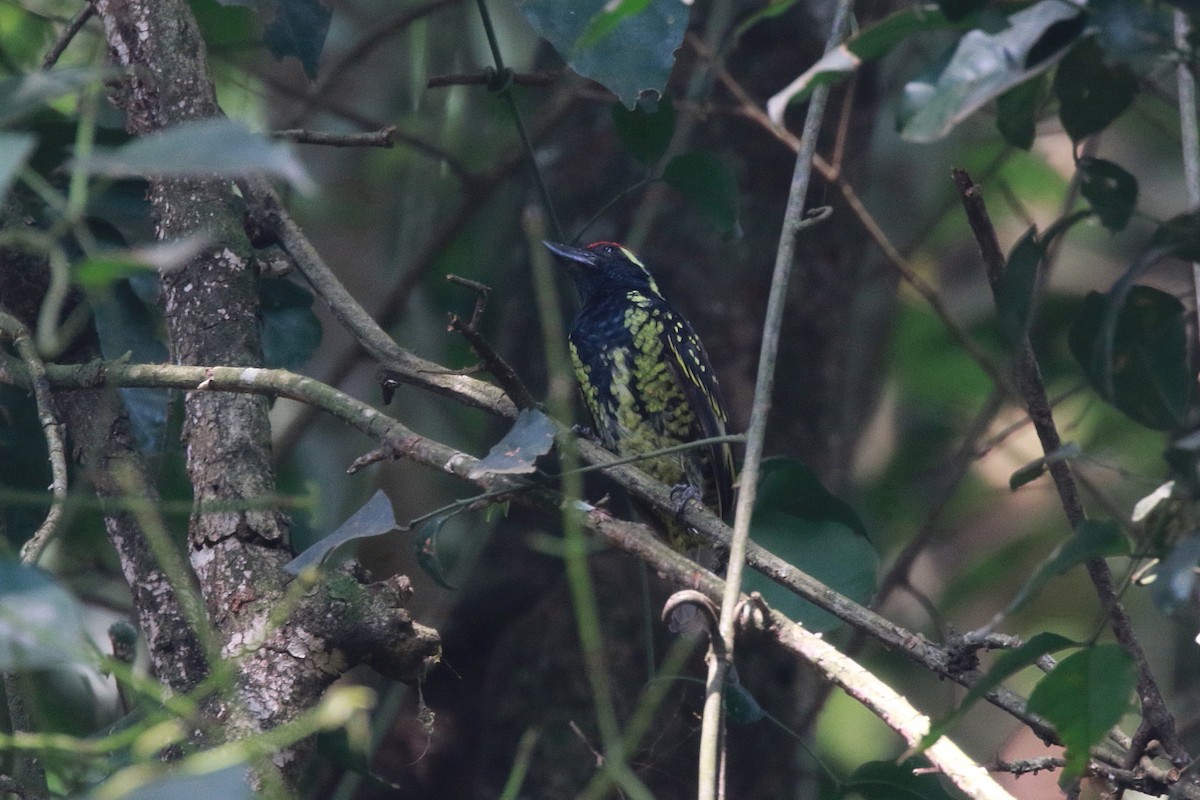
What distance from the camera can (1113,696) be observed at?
1259mm

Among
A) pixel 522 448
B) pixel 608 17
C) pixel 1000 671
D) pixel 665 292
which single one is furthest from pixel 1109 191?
pixel 665 292

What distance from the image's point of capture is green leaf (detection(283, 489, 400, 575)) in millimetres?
1666

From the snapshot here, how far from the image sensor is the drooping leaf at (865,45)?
Answer: 1224 mm

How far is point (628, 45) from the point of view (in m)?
1.88

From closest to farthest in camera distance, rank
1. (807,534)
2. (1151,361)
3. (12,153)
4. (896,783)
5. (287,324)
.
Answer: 1. (12,153)
2. (1151,361)
3. (896,783)
4. (807,534)
5. (287,324)

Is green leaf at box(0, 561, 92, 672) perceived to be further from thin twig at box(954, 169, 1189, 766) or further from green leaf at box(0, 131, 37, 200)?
thin twig at box(954, 169, 1189, 766)

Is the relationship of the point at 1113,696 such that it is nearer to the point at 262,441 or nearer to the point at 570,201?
the point at 262,441

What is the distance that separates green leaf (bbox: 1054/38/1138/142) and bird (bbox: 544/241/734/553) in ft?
6.12

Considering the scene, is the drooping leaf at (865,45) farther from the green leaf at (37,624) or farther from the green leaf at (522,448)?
the green leaf at (37,624)

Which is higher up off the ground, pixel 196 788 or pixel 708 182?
pixel 708 182

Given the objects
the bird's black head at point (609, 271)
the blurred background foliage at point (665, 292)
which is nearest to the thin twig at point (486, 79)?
the blurred background foliage at point (665, 292)

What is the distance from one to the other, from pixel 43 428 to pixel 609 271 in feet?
6.20

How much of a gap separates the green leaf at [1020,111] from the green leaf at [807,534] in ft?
2.60

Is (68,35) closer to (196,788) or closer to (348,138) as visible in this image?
(348,138)
